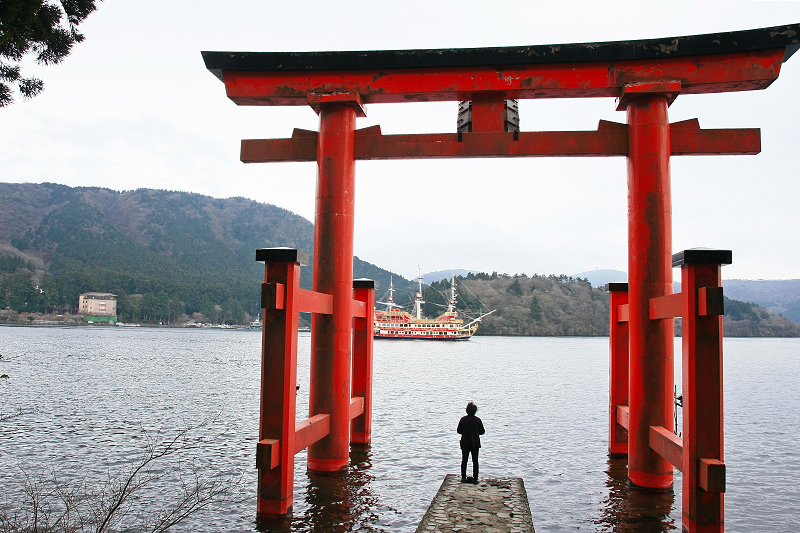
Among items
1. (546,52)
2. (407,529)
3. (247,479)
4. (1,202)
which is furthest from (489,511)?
(1,202)

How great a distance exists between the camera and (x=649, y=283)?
8211 mm

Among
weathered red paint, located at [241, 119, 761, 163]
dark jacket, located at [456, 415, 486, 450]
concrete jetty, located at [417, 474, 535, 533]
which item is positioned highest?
weathered red paint, located at [241, 119, 761, 163]

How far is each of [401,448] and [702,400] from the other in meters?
9.73

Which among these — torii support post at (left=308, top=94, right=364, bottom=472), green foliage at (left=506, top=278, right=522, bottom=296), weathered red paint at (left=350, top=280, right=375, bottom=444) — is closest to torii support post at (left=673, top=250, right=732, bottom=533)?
torii support post at (left=308, top=94, right=364, bottom=472)

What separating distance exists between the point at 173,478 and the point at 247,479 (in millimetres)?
1492

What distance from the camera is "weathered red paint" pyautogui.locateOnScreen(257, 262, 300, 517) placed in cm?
714

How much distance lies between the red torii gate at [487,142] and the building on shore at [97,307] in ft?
451

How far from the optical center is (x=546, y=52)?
A: 870cm

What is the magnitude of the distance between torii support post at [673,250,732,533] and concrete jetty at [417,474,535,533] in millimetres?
1823

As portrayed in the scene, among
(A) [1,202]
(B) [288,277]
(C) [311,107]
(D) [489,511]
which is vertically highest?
(A) [1,202]

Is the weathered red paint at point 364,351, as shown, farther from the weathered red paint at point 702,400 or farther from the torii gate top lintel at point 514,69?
the weathered red paint at point 702,400

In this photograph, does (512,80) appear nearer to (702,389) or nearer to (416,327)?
(702,389)

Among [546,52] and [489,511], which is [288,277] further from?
[546,52]

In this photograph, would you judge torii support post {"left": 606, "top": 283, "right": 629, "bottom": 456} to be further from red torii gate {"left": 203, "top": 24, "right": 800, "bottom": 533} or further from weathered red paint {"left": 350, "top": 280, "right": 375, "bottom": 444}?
weathered red paint {"left": 350, "top": 280, "right": 375, "bottom": 444}
